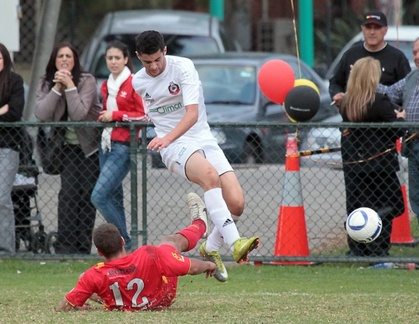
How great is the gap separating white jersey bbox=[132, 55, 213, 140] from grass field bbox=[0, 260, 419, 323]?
1.35 meters

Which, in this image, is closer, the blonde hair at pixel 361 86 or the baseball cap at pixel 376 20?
the blonde hair at pixel 361 86

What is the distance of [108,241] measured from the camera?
820 cm

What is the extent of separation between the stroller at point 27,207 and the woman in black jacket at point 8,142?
0.15 metres

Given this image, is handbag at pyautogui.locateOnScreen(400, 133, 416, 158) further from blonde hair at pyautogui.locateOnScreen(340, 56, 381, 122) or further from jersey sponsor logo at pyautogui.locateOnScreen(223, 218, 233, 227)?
jersey sponsor logo at pyautogui.locateOnScreen(223, 218, 233, 227)

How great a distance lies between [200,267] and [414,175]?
11.0ft

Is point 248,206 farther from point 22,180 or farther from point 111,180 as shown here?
point 22,180

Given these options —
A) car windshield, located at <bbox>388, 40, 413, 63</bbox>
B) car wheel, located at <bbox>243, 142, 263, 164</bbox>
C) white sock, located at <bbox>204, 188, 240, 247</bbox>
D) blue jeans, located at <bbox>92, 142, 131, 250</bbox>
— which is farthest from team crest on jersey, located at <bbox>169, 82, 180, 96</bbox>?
car windshield, located at <bbox>388, 40, 413, 63</bbox>

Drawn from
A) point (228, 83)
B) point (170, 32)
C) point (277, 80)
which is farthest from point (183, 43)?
point (277, 80)

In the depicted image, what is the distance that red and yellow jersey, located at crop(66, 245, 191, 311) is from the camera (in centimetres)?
822

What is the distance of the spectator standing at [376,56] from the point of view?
11469 millimetres

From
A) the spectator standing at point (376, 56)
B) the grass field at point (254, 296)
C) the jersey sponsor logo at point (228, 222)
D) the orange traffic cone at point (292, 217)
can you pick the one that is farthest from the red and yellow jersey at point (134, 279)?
the spectator standing at point (376, 56)

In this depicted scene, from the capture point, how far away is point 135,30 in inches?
786

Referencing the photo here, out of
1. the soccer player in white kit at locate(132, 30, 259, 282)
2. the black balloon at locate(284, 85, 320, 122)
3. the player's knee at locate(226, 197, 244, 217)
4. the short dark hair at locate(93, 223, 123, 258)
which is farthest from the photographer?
the black balloon at locate(284, 85, 320, 122)

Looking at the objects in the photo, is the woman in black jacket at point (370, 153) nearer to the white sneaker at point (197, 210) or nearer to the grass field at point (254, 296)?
the grass field at point (254, 296)
